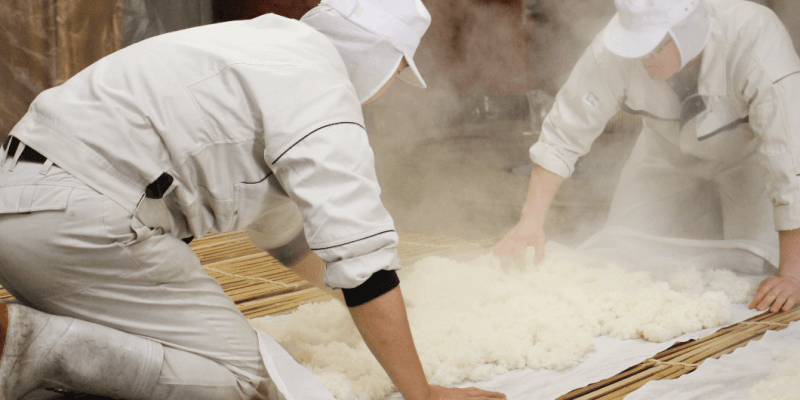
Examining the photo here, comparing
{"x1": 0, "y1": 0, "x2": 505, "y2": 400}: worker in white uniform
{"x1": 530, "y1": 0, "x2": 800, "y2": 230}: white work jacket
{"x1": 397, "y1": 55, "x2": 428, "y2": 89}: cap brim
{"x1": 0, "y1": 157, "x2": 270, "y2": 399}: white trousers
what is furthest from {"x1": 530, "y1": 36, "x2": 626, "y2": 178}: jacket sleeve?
{"x1": 0, "y1": 157, "x2": 270, "y2": 399}: white trousers

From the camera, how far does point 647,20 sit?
1.73 meters

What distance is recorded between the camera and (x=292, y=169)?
1.13m

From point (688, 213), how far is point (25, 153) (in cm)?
240

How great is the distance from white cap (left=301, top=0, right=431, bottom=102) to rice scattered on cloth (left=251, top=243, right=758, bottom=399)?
72 cm

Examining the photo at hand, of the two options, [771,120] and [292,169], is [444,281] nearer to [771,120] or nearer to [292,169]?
[292,169]

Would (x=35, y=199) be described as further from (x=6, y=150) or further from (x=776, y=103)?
(x=776, y=103)

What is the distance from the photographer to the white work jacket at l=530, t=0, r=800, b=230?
1.79 meters

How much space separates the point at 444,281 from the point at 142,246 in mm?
1095

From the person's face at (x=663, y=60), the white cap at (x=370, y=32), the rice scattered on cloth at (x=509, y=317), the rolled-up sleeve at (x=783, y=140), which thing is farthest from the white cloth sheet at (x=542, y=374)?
the person's face at (x=663, y=60)

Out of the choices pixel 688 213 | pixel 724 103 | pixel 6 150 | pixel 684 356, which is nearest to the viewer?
pixel 6 150

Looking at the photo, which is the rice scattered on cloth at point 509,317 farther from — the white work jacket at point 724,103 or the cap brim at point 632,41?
the cap brim at point 632,41

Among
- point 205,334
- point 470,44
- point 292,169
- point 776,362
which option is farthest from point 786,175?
point 470,44

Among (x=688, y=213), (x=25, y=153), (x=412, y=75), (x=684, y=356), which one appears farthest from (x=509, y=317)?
(x=25, y=153)

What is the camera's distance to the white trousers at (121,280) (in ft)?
3.78
